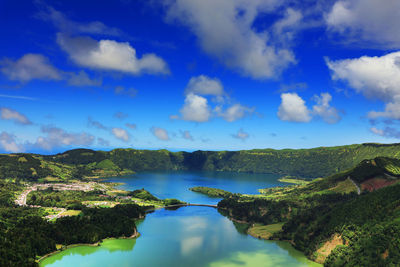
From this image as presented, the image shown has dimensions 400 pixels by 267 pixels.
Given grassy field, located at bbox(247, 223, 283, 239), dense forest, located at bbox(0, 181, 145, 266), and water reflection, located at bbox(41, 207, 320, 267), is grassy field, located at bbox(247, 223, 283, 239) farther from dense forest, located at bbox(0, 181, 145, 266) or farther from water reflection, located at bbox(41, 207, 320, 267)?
dense forest, located at bbox(0, 181, 145, 266)

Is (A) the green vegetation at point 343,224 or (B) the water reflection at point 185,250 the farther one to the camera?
(B) the water reflection at point 185,250

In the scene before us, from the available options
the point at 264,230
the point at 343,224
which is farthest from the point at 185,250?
the point at 343,224

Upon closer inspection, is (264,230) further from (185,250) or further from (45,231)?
(45,231)

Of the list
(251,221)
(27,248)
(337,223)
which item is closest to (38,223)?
(27,248)

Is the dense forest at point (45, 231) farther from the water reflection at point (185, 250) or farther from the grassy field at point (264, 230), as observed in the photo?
the grassy field at point (264, 230)

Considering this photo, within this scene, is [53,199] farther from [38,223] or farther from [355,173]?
[355,173]

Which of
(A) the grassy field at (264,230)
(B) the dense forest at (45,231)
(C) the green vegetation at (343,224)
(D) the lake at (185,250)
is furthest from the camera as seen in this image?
(A) the grassy field at (264,230)

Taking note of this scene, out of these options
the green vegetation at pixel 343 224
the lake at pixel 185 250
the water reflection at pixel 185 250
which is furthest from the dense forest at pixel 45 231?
the green vegetation at pixel 343 224

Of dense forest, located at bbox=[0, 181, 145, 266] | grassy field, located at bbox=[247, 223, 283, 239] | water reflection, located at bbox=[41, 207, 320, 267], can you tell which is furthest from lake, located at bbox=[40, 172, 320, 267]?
grassy field, located at bbox=[247, 223, 283, 239]
